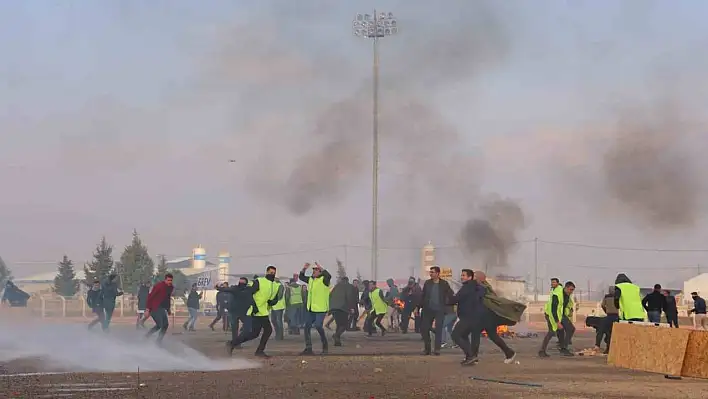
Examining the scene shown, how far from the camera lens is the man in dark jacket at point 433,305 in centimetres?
1823

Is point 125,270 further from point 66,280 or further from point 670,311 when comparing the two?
point 670,311

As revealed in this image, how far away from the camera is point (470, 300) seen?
642 inches

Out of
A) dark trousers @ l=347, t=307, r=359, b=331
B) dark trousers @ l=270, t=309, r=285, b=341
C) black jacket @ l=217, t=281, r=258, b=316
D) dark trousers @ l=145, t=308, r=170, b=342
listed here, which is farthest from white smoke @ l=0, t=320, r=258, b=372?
dark trousers @ l=347, t=307, r=359, b=331

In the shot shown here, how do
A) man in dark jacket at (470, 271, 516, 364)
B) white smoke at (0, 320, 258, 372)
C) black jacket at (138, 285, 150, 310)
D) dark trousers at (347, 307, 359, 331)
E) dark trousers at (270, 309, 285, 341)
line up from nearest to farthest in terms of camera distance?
1. white smoke at (0, 320, 258, 372)
2. man in dark jacket at (470, 271, 516, 364)
3. dark trousers at (270, 309, 285, 341)
4. black jacket at (138, 285, 150, 310)
5. dark trousers at (347, 307, 359, 331)

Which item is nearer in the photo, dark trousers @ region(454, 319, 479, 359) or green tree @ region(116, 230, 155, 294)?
dark trousers @ region(454, 319, 479, 359)

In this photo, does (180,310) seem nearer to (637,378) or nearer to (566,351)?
(566,351)

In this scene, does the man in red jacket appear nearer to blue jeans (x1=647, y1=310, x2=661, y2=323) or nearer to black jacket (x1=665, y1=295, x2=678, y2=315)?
blue jeans (x1=647, y1=310, x2=661, y2=323)

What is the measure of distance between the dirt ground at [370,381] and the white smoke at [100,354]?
0.56 meters

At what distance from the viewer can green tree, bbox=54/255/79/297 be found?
65.1m

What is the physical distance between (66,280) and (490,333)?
5523 cm

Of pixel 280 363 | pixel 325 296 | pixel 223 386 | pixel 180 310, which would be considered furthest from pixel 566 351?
pixel 180 310

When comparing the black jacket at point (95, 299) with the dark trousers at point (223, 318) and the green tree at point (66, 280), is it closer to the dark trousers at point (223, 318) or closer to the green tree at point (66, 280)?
the dark trousers at point (223, 318)

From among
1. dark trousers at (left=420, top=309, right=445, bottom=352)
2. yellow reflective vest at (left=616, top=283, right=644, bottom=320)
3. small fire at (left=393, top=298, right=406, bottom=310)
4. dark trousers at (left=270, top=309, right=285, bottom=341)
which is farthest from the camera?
small fire at (left=393, top=298, right=406, bottom=310)

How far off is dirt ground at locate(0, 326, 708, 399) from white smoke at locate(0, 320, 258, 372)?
1.84 feet
